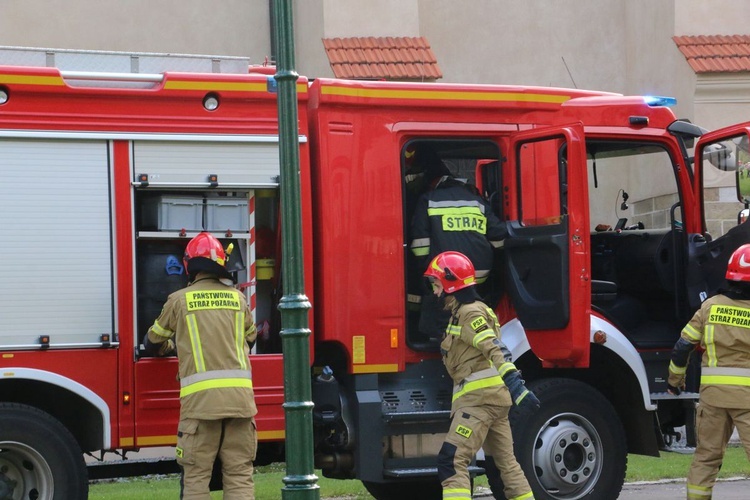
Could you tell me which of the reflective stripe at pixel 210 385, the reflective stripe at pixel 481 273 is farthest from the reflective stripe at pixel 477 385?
the reflective stripe at pixel 210 385

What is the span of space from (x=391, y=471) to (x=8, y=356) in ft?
7.75

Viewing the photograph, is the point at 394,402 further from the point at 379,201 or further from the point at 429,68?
the point at 429,68

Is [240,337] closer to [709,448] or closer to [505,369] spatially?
[505,369]

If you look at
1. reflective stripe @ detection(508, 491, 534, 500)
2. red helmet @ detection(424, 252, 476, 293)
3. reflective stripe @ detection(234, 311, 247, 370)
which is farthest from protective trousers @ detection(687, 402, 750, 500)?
reflective stripe @ detection(234, 311, 247, 370)

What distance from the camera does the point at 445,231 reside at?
324 inches

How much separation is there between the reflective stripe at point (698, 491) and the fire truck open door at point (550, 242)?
106cm

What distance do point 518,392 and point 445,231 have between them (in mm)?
1246

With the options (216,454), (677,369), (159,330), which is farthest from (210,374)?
(677,369)

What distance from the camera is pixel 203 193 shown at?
7.76 meters

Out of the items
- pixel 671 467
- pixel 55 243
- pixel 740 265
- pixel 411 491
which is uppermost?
pixel 55 243

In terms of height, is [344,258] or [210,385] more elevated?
[344,258]

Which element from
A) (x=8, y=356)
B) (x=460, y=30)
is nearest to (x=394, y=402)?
(x=8, y=356)

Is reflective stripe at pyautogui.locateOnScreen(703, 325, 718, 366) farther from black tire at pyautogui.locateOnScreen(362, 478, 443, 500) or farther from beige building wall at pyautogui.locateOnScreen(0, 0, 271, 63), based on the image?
beige building wall at pyautogui.locateOnScreen(0, 0, 271, 63)

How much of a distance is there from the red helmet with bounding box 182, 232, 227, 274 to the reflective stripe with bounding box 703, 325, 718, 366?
301 centimetres
